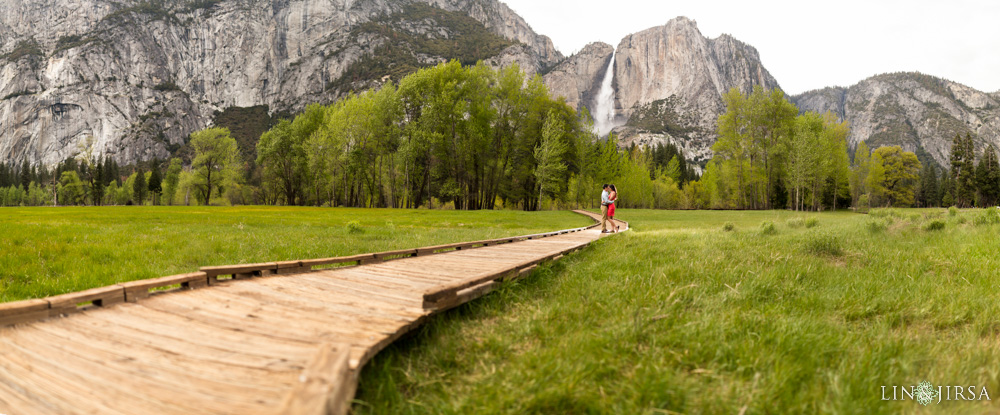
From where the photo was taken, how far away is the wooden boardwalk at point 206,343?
169 centimetres

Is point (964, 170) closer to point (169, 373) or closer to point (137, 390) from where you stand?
point (169, 373)

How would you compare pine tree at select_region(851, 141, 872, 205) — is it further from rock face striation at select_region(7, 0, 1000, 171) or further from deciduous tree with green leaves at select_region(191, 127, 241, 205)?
rock face striation at select_region(7, 0, 1000, 171)

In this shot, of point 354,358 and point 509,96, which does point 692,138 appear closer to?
point 509,96

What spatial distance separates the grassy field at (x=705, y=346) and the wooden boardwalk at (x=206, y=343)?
40 cm

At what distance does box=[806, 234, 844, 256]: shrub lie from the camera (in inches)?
265

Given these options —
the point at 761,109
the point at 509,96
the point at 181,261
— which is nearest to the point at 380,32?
the point at 509,96

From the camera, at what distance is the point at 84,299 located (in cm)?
293

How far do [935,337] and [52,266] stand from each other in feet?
41.1

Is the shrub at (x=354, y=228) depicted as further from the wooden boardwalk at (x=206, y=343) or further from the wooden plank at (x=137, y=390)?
the wooden plank at (x=137, y=390)

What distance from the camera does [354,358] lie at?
2035 mm

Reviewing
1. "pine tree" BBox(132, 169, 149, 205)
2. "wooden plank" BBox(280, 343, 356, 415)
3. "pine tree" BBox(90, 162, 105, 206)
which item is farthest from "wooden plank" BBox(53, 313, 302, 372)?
"pine tree" BBox(132, 169, 149, 205)

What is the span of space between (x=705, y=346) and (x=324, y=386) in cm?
260

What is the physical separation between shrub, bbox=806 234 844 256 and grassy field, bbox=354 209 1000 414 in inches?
55.4

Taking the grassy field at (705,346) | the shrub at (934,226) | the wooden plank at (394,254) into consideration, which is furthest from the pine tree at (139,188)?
the shrub at (934,226)
